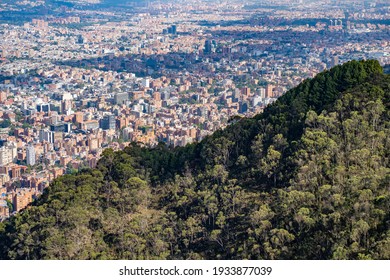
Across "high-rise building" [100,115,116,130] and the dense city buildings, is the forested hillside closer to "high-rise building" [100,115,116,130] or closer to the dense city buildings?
the dense city buildings

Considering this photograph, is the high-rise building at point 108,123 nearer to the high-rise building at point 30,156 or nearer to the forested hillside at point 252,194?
the high-rise building at point 30,156

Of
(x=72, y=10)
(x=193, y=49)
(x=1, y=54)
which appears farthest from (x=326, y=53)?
(x=72, y=10)

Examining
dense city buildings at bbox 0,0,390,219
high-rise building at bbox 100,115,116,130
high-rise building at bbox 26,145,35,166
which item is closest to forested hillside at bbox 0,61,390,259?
dense city buildings at bbox 0,0,390,219

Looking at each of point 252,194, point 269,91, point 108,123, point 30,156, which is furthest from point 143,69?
point 252,194

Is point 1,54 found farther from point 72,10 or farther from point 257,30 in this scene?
point 72,10

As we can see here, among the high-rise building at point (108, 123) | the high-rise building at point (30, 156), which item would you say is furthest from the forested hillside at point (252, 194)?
the high-rise building at point (108, 123)

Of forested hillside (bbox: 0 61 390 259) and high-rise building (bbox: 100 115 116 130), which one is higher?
forested hillside (bbox: 0 61 390 259)
